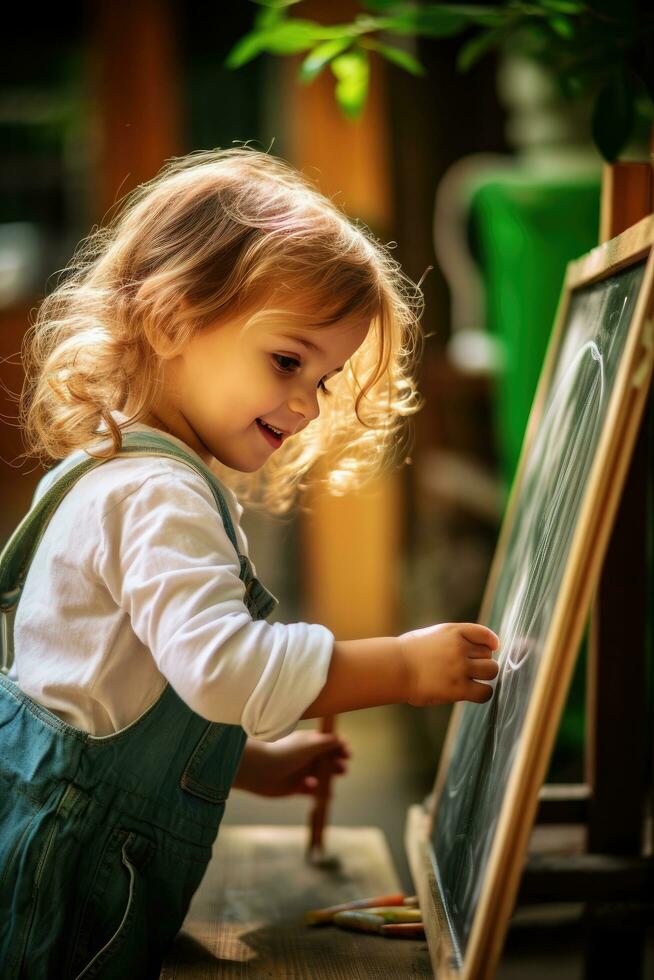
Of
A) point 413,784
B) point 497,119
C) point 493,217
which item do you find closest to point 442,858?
point 493,217

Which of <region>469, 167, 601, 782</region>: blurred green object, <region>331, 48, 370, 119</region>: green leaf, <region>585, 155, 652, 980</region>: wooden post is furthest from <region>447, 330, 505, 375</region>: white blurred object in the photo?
<region>585, 155, 652, 980</region>: wooden post

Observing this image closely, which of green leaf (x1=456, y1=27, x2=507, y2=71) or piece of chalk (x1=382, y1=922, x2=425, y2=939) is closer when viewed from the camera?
piece of chalk (x1=382, y1=922, x2=425, y2=939)

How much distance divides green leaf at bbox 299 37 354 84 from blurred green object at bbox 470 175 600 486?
0.98 meters

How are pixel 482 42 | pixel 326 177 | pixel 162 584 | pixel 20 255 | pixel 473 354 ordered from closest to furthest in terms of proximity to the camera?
pixel 162 584
pixel 482 42
pixel 473 354
pixel 326 177
pixel 20 255

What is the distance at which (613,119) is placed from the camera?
Result: 120cm

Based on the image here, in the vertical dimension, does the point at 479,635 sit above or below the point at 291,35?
below

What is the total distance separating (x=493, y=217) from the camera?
245 centimetres

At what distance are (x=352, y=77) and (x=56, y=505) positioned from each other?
693mm

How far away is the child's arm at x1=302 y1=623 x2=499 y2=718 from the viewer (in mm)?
915

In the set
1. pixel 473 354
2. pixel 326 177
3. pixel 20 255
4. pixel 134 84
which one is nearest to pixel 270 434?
pixel 473 354

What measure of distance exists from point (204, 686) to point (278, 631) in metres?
0.07

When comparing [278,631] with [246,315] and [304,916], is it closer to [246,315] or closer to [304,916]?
[246,315]

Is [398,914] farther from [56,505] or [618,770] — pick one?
[56,505]

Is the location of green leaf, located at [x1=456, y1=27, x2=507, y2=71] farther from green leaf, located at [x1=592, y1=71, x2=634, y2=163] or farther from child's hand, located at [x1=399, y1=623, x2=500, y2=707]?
child's hand, located at [x1=399, y1=623, x2=500, y2=707]
